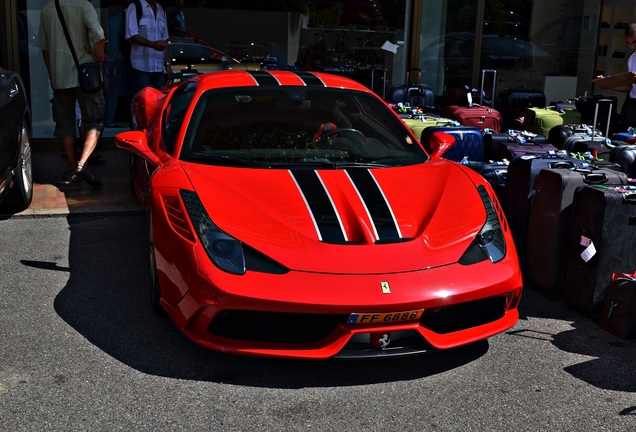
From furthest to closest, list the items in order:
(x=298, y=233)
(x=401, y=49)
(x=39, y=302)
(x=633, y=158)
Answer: (x=401, y=49), (x=633, y=158), (x=39, y=302), (x=298, y=233)

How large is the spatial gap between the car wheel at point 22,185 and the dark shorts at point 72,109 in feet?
→ 2.16

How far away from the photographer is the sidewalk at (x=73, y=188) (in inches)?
292

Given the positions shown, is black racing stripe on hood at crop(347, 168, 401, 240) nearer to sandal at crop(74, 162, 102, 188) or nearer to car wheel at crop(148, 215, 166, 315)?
car wheel at crop(148, 215, 166, 315)

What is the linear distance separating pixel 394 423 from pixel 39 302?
97.9 inches

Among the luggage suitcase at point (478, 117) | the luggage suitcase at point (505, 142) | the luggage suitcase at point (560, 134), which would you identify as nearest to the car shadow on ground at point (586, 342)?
the luggage suitcase at point (505, 142)

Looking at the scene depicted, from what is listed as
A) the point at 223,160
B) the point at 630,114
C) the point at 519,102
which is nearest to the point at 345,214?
the point at 223,160

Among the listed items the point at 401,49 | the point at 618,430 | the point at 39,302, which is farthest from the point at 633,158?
the point at 401,49

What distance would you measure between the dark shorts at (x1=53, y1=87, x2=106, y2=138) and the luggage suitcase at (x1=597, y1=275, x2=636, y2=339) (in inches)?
203

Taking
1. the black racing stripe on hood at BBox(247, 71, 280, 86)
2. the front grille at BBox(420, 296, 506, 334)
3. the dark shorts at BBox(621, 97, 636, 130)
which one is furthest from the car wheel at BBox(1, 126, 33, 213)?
the dark shorts at BBox(621, 97, 636, 130)

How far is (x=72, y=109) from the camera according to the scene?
8180 mm

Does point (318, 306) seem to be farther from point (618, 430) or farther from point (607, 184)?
point (607, 184)

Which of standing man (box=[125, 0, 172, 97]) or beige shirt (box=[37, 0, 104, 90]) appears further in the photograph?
standing man (box=[125, 0, 172, 97])

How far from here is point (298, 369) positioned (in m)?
4.23

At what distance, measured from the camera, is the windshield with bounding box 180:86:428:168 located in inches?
201
